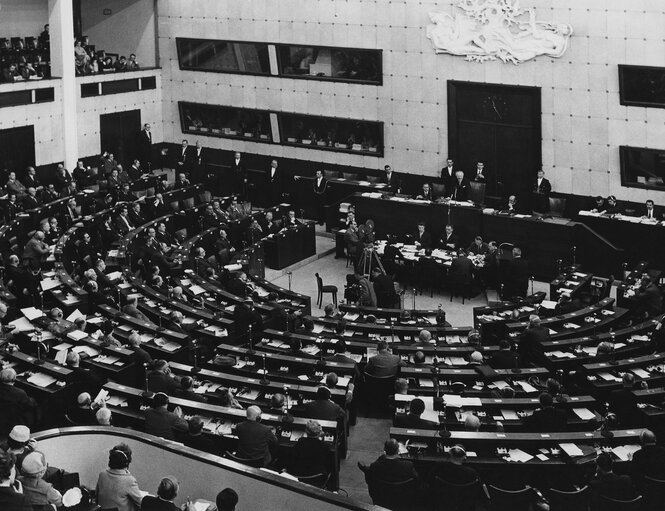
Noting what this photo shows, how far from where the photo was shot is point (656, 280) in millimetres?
20594

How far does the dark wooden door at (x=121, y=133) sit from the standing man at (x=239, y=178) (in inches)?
168

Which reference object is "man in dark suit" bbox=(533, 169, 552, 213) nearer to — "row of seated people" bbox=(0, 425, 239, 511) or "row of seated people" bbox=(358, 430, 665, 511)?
"row of seated people" bbox=(358, 430, 665, 511)

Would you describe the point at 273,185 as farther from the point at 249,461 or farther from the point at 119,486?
the point at 119,486

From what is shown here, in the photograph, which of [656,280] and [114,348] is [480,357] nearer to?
[114,348]

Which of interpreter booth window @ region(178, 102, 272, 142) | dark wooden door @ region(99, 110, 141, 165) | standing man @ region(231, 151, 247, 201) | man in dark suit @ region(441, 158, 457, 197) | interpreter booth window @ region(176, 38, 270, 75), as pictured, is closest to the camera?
man in dark suit @ region(441, 158, 457, 197)

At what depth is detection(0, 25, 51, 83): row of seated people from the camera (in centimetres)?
2911

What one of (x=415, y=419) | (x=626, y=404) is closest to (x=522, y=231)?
(x=626, y=404)

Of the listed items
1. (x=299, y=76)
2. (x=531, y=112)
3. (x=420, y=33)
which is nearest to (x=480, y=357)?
(x=531, y=112)

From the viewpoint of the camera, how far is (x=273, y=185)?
29.7 meters

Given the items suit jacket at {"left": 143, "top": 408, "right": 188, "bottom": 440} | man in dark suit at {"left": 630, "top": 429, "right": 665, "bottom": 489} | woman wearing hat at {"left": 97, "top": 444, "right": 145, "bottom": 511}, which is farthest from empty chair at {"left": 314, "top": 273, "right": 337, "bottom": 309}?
woman wearing hat at {"left": 97, "top": 444, "right": 145, "bottom": 511}

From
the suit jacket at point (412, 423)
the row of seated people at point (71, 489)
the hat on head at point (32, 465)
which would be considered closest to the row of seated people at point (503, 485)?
the suit jacket at point (412, 423)

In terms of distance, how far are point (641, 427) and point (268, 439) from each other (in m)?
5.20

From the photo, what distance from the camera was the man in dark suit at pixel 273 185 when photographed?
2966 cm

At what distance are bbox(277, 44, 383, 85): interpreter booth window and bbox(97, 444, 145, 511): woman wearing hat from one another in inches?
778
